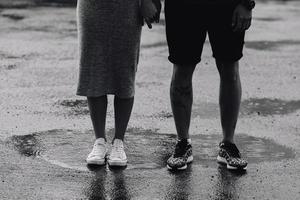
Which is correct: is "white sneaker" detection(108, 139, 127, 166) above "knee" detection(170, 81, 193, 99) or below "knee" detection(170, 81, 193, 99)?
below

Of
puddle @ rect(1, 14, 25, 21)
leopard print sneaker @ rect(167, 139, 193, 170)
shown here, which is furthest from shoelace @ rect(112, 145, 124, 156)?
puddle @ rect(1, 14, 25, 21)

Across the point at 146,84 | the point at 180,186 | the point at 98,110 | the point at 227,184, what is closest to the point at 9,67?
the point at 146,84

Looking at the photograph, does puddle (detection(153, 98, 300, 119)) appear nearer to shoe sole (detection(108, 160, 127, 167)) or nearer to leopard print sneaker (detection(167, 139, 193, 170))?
leopard print sneaker (detection(167, 139, 193, 170))

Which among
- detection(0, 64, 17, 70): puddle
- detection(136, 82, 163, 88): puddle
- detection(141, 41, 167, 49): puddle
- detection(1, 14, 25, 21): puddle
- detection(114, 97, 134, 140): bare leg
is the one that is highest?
detection(114, 97, 134, 140): bare leg

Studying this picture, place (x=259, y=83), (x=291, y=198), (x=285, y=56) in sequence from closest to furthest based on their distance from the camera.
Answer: (x=291, y=198) < (x=259, y=83) < (x=285, y=56)

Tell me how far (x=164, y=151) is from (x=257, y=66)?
411cm

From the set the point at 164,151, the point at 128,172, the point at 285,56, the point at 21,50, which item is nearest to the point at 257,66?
the point at 285,56

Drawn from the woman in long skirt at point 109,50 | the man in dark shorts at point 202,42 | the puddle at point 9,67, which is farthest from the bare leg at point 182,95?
the puddle at point 9,67

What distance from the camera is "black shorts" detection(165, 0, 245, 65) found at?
→ 498 centimetres

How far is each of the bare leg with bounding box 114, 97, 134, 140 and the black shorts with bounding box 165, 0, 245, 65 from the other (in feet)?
1.70

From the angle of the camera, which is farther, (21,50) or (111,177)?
(21,50)

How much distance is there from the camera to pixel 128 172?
204 inches

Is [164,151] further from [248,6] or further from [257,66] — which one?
[257,66]

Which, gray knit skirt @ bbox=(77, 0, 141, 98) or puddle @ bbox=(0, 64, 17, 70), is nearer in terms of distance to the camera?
gray knit skirt @ bbox=(77, 0, 141, 98)
